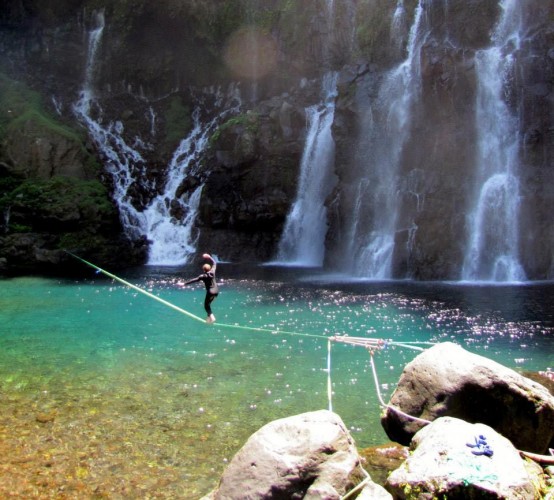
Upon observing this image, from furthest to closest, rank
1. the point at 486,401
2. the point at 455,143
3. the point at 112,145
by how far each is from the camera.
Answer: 1. the point at 112,145
2. the point at 455,143
3. the point at 486,401

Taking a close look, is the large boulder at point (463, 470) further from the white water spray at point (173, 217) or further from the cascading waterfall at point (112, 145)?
the cascading waterfall at point (112, 145)

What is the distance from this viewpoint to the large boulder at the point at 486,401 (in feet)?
22.7

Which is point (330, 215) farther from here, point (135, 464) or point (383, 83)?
point (135, 464)

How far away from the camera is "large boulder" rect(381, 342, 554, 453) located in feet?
22.7

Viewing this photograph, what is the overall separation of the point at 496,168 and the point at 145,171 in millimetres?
23241

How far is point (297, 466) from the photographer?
17.3ft

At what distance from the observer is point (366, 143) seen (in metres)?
29.6

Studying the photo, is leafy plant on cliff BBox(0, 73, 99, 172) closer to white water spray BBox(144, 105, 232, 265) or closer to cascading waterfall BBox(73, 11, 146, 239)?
cascading waterfall BBox(73, 11, 146, 239)

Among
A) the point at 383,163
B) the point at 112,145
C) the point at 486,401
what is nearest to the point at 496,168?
the point at 383,163

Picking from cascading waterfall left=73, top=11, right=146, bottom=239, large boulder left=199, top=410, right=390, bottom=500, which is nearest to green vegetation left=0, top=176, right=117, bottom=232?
cascading waterfall left=73, top=11, right=146, bottom=239

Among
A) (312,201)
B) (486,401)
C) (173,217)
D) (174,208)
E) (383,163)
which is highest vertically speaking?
(383,163)

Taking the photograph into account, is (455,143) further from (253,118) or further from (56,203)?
(56,203)

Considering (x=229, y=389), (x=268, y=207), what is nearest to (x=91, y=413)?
(x=229, y=389)

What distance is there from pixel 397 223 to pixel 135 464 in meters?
22.0
